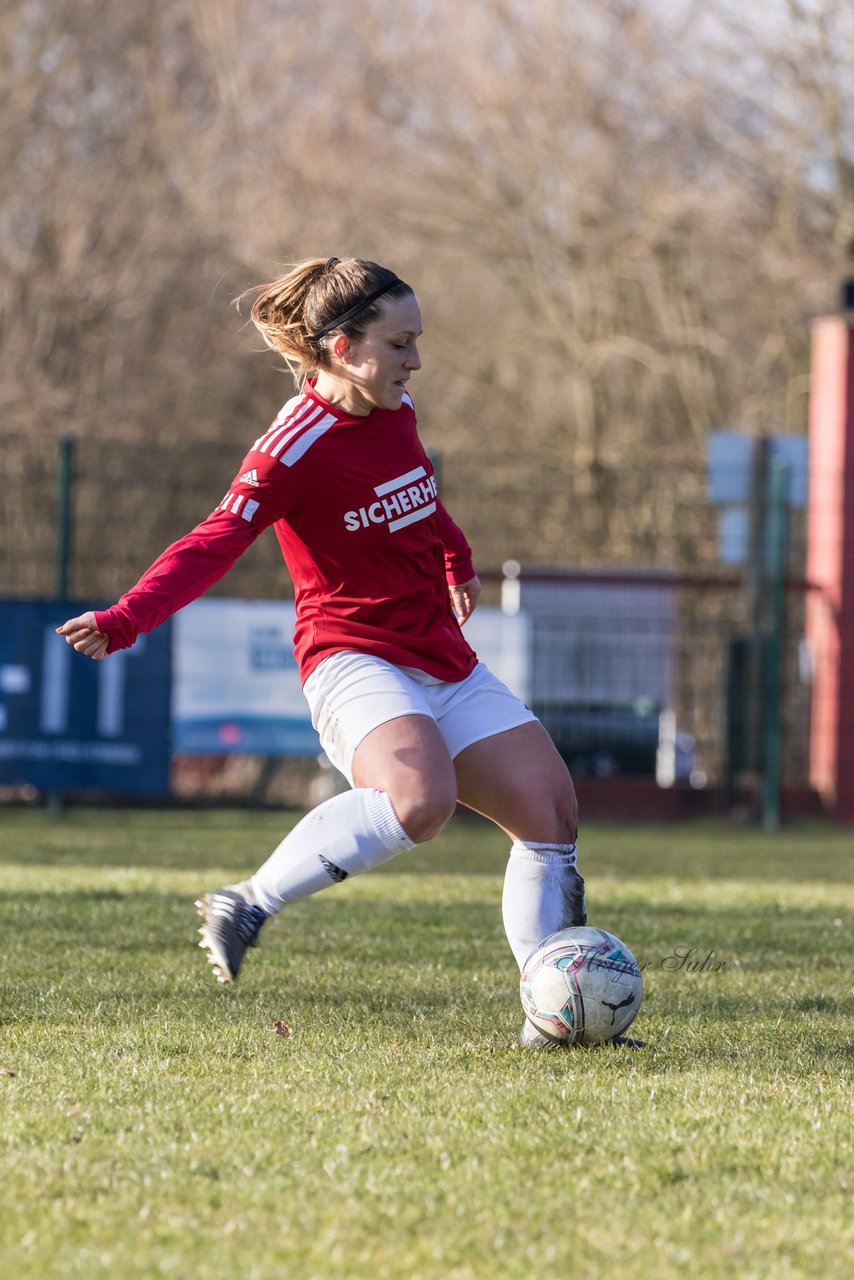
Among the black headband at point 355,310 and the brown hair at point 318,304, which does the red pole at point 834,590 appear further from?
the black headband at point 355,310

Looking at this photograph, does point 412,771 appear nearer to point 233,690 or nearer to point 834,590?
point 233,690

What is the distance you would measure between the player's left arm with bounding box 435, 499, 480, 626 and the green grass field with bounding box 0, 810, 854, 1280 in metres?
1.19

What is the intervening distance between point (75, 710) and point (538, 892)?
8.91 metres

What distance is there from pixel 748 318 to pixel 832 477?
29.9 feet

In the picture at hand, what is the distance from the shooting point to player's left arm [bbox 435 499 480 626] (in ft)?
17.4

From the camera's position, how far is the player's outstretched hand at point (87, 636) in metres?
4.44

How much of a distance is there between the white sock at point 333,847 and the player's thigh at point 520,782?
0.98 feet

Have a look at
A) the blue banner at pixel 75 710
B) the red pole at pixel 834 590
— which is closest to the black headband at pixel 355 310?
the blue banner at pixel 75 710

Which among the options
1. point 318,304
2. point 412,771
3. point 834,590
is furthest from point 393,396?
point 834,590

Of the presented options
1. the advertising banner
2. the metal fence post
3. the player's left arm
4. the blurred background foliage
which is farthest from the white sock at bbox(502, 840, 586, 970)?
the blurred background foliage

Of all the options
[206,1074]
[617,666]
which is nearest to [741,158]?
[617,666]

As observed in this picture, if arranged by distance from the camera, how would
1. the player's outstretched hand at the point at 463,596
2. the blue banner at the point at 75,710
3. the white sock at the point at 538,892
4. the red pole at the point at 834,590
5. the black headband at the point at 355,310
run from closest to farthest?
the black headband at the point at 355,310
the white sock at the point at 538,892
the player's outstretched hand at the point at 463,596
the blue banner at the point at 75,710
the red pole at the point at 834,590

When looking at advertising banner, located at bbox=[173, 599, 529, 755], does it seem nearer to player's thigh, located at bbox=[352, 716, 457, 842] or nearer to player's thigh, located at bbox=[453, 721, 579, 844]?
player's thigh, located at bbox=[453, 721, 579, 844]

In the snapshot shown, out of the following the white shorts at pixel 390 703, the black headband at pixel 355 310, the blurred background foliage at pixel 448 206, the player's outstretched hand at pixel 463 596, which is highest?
the blurred background foliage at pixel 448 206
